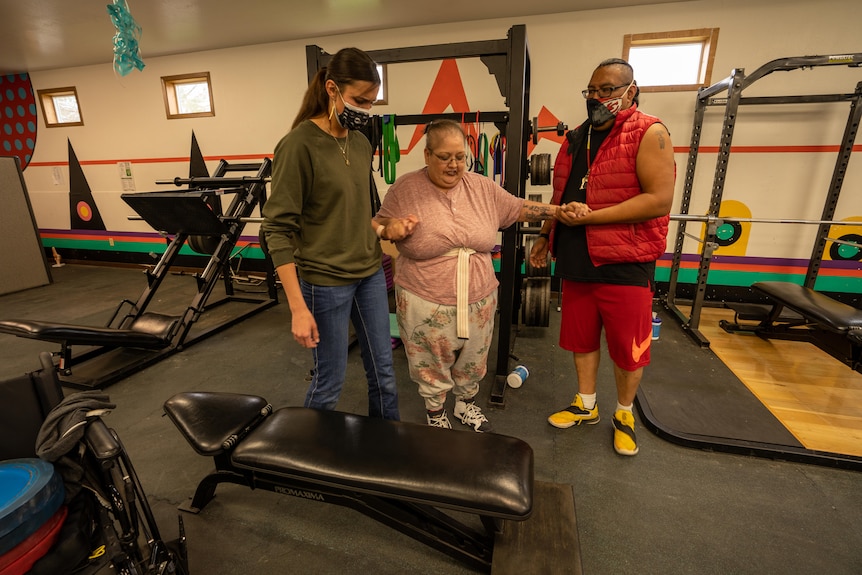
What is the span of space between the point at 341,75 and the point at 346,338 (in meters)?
0.93

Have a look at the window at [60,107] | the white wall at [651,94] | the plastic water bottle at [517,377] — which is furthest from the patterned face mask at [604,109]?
the window at [60,107]

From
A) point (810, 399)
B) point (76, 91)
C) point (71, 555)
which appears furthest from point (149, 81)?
point (810, 399)

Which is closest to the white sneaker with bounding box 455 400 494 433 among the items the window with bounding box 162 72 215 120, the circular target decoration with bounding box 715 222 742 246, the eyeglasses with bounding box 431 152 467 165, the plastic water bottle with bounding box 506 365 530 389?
the plastic water bottle with bounding box 506 365 530 389

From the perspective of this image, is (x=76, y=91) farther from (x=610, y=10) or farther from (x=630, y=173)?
(x=630, y=173)

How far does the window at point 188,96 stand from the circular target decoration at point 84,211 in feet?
6.58

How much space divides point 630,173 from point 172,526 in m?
2.31

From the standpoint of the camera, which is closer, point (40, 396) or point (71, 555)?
point (71, 555)

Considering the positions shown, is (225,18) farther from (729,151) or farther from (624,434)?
(624,434)

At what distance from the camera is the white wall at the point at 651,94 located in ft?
11.1

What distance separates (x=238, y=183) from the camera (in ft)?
11.0

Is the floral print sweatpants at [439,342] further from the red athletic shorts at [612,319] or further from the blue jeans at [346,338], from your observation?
the red athletic shorts at [612,319]

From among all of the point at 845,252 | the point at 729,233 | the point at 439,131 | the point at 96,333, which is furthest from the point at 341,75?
the point at 845,252

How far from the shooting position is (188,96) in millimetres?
5164

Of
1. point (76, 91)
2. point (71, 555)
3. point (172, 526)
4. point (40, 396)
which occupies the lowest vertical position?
point (172, 526)
